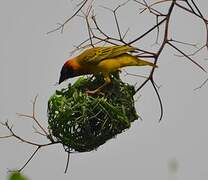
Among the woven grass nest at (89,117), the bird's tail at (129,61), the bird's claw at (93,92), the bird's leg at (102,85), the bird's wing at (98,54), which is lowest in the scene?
the woven grass nest at (89,117)

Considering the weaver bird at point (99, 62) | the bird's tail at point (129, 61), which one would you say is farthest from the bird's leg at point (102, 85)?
the bird's tail at point (129, 61)

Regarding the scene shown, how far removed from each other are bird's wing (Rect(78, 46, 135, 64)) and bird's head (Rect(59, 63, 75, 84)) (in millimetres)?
61

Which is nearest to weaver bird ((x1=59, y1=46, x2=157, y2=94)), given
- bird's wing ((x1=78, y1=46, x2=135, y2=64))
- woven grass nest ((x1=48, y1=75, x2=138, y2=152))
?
bird's wing ((x1=78, y1=46, x2=135, y2=64))


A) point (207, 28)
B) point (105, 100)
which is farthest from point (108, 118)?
point (207, 28)

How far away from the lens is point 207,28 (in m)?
2.07

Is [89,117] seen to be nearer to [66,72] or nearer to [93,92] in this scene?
[93,92]

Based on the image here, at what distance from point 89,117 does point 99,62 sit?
0.34 metres

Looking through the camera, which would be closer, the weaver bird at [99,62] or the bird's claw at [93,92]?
the bird's claw at [93,92]

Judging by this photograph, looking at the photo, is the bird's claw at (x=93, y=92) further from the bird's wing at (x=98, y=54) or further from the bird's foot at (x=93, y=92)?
the bird's wing at (x=98, y=54)

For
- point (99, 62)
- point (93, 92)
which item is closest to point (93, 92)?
point (93, 92)

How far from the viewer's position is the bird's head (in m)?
2.71

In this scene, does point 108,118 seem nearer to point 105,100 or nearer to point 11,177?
point 105,100

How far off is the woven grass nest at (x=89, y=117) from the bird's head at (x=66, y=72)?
0.14 meters

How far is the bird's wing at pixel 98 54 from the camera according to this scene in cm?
262
